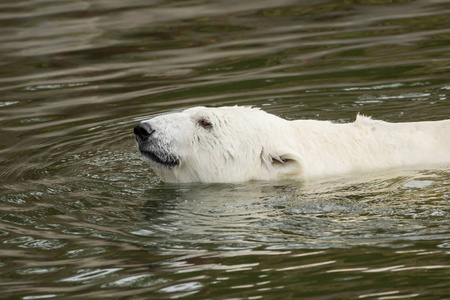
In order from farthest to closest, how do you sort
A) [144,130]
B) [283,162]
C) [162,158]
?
[283,162] → [162,158] → [144,130]

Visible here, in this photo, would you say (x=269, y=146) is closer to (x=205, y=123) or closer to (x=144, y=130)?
(x=205, y=123)

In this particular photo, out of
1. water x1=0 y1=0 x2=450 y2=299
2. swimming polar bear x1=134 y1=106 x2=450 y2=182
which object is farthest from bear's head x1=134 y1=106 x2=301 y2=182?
water x1=0 y1=0 x2=450 y2=299

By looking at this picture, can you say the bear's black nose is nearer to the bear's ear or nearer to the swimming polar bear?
the swimming polar bear

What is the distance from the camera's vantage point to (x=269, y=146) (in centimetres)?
711

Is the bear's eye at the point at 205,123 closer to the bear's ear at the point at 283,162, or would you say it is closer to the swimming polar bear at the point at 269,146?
the swimming polar bear at the point at 269,146

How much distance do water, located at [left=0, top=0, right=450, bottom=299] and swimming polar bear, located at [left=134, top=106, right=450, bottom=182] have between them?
0.16 meters

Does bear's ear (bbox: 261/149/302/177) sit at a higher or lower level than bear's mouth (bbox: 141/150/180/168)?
lower

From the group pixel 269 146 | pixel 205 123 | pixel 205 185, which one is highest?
pixel 205 123

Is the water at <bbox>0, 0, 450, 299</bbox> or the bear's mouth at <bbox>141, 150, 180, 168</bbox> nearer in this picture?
the water at <bbox>0, 0, 450, 299</bbox>

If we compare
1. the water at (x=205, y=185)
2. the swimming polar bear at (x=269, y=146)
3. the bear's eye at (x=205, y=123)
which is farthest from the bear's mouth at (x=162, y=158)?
the bear's eye at (x=205, y=123)

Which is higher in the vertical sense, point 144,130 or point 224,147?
point 144,130

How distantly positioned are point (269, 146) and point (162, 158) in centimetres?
98

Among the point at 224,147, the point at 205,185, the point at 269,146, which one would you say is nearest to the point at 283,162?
the point at 269,146

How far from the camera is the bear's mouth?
23.0 ft
